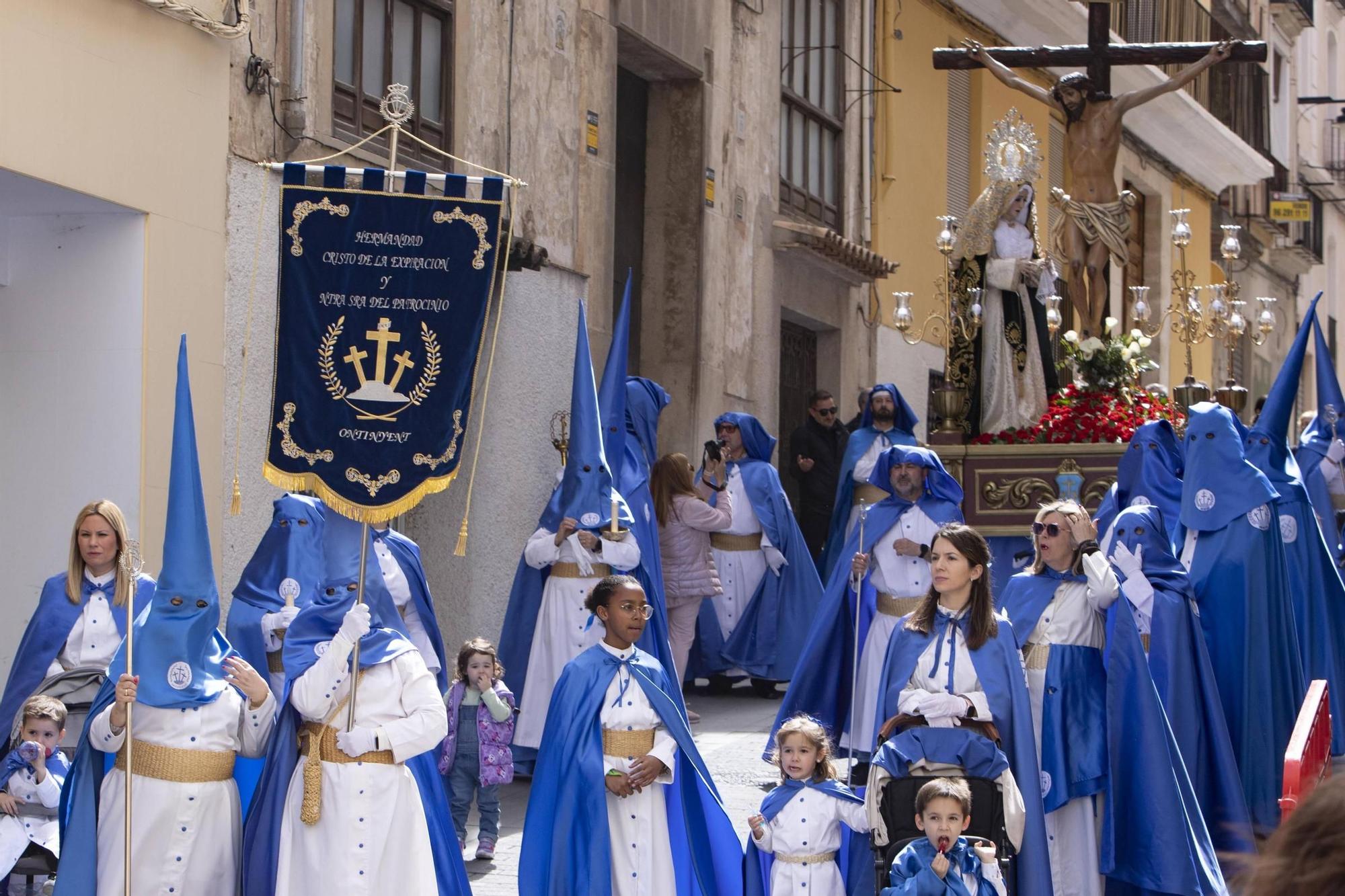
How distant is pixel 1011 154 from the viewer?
1332 centimetres

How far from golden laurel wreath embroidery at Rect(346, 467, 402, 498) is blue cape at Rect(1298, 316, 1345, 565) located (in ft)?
25.0

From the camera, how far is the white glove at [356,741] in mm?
6266

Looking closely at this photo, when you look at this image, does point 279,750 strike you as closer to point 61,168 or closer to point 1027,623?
point 1027,623

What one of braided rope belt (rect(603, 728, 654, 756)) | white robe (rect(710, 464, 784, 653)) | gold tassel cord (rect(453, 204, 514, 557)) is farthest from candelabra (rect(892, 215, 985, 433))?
braided rope belt (rect(603, 728, 654, 756))

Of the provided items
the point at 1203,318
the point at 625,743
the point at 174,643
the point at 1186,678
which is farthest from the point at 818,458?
the point at 174,643

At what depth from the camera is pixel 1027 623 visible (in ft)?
26.0

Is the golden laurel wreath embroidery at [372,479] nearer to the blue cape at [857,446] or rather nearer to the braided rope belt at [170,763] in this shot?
the braided rope belt at [170,763]

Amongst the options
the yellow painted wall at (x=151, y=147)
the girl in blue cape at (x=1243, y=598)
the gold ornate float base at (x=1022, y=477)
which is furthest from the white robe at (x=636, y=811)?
the gold ornate float base at (x=1022, y=477)

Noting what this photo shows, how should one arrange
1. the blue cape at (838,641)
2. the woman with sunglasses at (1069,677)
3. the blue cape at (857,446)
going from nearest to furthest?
the woman with sunglasses at (1069,677) → the blue cape at (838,641) → the blue cape at (857,446)

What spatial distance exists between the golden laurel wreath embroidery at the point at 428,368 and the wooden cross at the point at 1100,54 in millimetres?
7773

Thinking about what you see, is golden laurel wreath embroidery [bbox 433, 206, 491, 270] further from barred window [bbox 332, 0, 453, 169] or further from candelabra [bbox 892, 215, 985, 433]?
candelabra [bbox 892, 215, 985, 433]

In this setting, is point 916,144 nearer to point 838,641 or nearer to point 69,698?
point 838,641

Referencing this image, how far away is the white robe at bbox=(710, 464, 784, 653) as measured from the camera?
42.3 ft

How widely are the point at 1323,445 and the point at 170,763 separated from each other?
931cm
